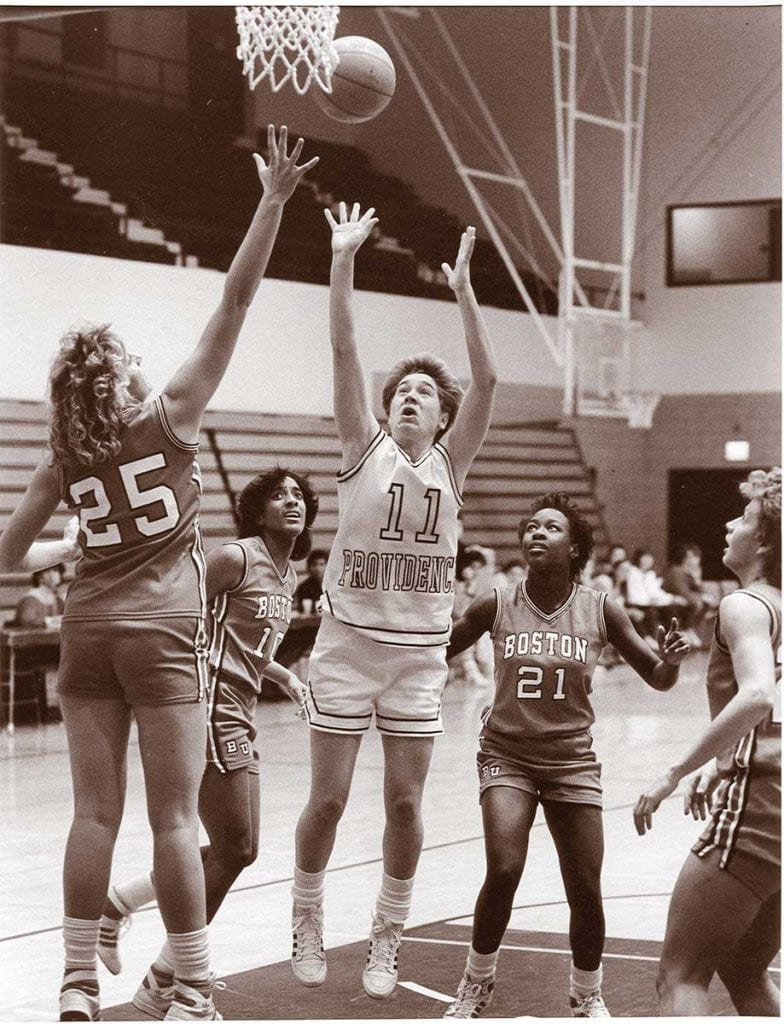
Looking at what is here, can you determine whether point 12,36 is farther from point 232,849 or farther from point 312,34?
point 232,849

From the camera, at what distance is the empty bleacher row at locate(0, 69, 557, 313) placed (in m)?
14.5

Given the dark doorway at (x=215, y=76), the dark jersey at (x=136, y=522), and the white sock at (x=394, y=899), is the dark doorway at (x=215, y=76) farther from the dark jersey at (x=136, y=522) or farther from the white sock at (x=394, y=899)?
the dark jersey at (x=136, y=522)

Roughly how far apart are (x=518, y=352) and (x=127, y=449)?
14.7m

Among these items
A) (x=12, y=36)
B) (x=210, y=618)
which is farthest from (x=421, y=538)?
(x=12, y=36)

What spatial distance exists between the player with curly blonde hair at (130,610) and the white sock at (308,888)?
0.80 m

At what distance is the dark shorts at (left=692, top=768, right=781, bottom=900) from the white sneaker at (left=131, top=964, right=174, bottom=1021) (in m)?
1.70

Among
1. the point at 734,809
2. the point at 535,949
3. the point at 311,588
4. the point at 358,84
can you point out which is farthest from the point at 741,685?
the point at 311,588

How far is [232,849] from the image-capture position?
15.4ft

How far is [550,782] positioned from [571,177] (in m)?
12.4

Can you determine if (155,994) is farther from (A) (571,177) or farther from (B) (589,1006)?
(A) (571,177)

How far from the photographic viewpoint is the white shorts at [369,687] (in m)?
4.71

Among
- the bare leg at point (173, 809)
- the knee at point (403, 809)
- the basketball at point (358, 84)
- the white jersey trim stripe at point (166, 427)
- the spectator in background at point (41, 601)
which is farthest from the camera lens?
the spectator in background at point (41, 601)

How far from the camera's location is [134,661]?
3.94 metres

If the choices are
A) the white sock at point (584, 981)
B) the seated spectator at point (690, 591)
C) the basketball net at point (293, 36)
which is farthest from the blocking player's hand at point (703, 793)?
the seated spectator at point (690, 591)
